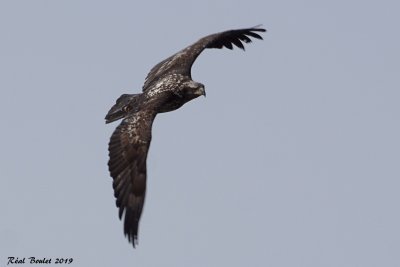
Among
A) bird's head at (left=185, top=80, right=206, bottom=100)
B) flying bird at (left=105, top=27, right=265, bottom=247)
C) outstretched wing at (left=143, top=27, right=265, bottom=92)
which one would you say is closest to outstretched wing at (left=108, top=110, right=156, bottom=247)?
flying bird at (left=105, top=27, right=265, bottom=247)

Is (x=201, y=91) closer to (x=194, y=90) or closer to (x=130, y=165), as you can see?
(x=194, y=90)

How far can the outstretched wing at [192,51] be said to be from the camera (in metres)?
28.6

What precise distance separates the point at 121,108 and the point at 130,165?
9.68 ft

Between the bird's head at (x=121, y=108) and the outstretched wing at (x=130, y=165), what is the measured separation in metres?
1.15

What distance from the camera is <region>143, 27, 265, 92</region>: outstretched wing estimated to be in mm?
28625

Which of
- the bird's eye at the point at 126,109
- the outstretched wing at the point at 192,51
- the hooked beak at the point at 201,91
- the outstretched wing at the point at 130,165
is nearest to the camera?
the outstretched wing at the point at 130,165

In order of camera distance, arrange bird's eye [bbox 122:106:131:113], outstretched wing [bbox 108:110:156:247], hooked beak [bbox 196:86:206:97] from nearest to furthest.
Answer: outstretched wing [bbox 108:110:156:247] → bird's eye [bbox 122:106:131:113] → hooked beak [bbox 196:86:206:97]

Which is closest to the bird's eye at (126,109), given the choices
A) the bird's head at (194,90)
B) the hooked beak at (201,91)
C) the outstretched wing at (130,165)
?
the outstretched wing at (130,165)

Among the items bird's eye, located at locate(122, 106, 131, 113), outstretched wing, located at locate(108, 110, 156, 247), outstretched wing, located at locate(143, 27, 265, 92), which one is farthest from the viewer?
outstretched wing, located at locate(143, 27, 265, 92)

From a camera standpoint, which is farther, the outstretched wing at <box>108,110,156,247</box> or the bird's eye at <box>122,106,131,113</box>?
the bird's eye at <box>122,106,131,113</box>

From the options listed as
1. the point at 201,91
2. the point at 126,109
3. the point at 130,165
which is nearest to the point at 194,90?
the point at 201,91

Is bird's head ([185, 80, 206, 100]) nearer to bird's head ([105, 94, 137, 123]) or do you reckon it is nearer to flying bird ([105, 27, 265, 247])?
flying bird ([105, 27, 265, 247])

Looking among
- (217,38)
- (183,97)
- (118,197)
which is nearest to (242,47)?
(217,38)

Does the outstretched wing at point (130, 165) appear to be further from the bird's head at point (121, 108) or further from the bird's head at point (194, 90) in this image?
the bird's head at point (194, 90)
